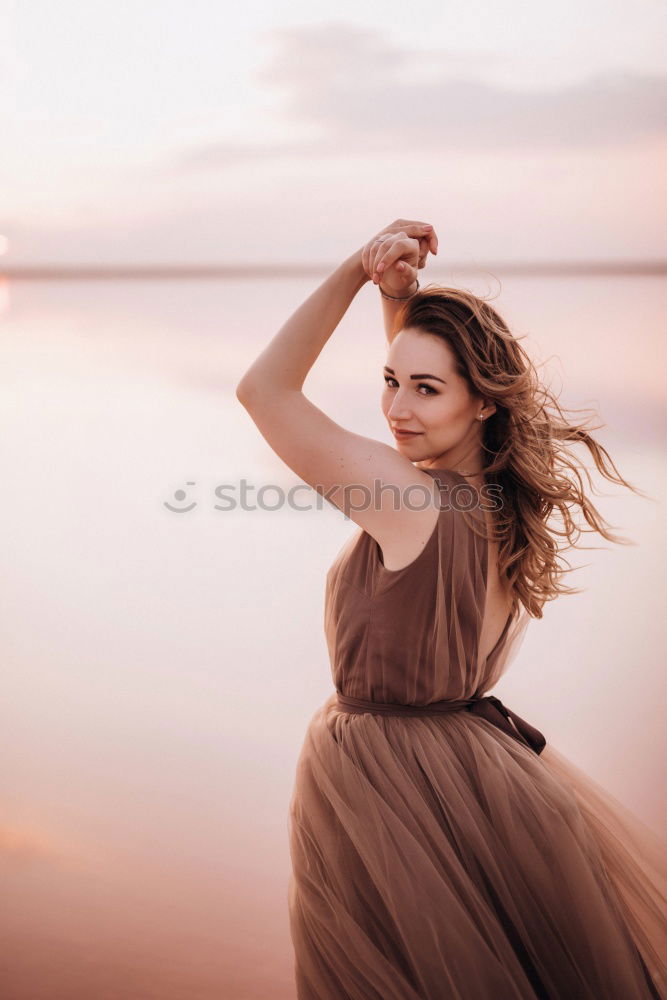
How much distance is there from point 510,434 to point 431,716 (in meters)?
0.36

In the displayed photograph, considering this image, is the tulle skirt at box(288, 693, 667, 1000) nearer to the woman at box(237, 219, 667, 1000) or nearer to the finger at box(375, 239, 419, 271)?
the woman at box(237, 219, 667, 1000)

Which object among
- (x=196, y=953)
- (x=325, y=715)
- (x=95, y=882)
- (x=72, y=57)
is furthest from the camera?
(x=72, y=57)

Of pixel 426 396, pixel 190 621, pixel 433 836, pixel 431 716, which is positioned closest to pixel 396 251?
pixel 426 396

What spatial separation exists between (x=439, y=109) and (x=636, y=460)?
41.6 inches

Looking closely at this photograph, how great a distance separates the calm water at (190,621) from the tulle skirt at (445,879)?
76 cm

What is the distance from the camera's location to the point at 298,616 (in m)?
Answer: 2.52

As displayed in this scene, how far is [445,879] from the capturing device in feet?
3.68

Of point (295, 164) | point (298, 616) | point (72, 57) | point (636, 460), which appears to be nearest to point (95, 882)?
point (298, 616)

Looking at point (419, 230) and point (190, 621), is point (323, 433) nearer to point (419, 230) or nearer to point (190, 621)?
point (419, 230)

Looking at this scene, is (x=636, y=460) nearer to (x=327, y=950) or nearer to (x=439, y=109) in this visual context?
(x=439, y=109)

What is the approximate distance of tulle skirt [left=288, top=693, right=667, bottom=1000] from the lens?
3.60 feet

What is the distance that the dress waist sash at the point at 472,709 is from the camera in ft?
3.95

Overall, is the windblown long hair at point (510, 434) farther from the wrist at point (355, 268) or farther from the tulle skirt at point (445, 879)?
the tulle skirt at point (445, 879)

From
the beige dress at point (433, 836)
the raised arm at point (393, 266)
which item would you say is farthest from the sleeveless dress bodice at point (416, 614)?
the raised arm at point (393, 266)
